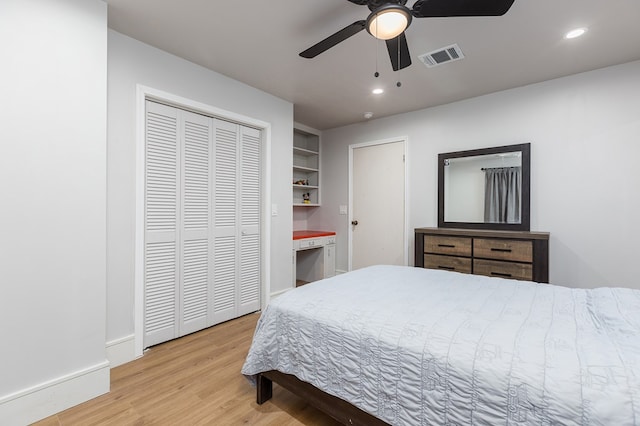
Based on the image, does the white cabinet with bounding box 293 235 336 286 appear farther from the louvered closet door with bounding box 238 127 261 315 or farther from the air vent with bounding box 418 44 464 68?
the air vent with bounding box 418 44 464 68

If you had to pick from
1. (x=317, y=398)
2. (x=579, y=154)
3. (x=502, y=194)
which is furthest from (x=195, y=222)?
(x=579, y=154)

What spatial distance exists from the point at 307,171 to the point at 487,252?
9.81ft

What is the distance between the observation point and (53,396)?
1693mm

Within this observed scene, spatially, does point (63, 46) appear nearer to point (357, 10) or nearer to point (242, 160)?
point (242, 160)

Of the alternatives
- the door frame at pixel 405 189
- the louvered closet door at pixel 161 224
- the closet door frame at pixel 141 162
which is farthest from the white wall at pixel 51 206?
the door frame at pixel 405 189

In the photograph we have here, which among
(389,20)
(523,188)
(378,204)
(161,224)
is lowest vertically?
(161,224)

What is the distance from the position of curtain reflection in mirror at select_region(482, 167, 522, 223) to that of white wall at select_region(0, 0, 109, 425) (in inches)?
144

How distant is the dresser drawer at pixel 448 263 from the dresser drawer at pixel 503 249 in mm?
133

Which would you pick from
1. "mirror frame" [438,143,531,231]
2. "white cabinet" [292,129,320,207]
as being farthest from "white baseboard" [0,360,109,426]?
"mirror frame" [438,143,531,231]

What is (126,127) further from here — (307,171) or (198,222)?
(307,171)

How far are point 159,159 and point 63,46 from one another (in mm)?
930

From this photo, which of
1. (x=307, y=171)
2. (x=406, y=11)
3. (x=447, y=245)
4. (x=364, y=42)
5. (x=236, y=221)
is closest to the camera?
(x=406, y=11)

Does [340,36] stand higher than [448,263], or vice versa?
[340,36]

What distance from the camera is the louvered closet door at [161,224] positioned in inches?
95.6
